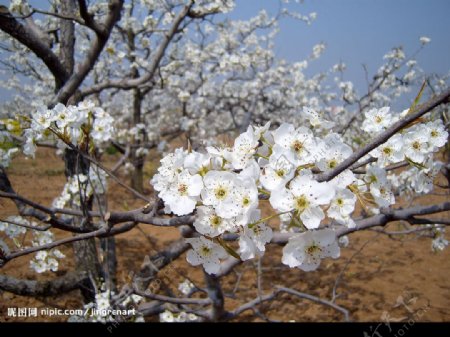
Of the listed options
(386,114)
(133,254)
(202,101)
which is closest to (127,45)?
(202,101)

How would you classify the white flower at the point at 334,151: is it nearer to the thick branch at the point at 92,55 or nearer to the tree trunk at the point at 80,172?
the thick branch at the point at 92,55

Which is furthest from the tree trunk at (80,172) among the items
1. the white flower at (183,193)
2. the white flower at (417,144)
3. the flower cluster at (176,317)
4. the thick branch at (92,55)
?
the white flower at (417,144)

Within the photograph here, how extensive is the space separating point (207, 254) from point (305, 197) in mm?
353

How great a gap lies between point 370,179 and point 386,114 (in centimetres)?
40

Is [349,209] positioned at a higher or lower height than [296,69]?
lower

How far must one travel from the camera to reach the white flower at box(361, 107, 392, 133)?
4.24ft

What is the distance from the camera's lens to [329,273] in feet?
16.5

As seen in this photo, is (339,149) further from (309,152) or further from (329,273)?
(329,273)

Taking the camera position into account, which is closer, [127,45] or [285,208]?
[285,208]

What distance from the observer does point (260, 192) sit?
0.81 meters

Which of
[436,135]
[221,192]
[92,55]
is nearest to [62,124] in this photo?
[221,192]

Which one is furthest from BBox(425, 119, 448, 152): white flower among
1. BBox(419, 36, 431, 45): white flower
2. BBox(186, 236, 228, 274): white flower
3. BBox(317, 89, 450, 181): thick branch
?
BBox(419, 36, 431, 45): white flower

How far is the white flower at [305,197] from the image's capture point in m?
0.76
